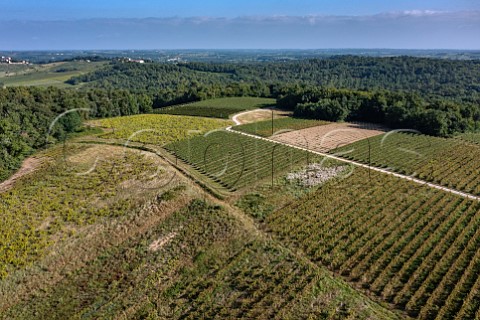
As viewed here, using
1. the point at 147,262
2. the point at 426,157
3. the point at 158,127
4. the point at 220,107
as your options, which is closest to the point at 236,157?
the point at 147,262

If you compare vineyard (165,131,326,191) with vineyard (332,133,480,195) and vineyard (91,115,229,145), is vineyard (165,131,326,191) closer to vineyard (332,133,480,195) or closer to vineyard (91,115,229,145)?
vineyard (91,115,229,145)

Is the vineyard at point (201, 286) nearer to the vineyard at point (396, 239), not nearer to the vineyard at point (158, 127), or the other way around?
the vineyard at point (396, 239)

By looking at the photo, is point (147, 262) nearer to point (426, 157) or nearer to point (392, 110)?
point (426, 157)

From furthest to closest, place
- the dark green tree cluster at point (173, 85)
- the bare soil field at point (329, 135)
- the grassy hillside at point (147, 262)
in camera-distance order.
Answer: the dark green tree cluster at point (173, 85)
the bare soil field at point (329, 135)
the grassy hillside at point (147, 262)

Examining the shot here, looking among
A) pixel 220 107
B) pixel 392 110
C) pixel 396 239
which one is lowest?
pixel 396 239

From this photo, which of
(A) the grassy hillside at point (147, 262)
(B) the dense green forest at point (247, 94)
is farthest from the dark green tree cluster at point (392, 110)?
(A) the grassy hillside at point (147, 262)
